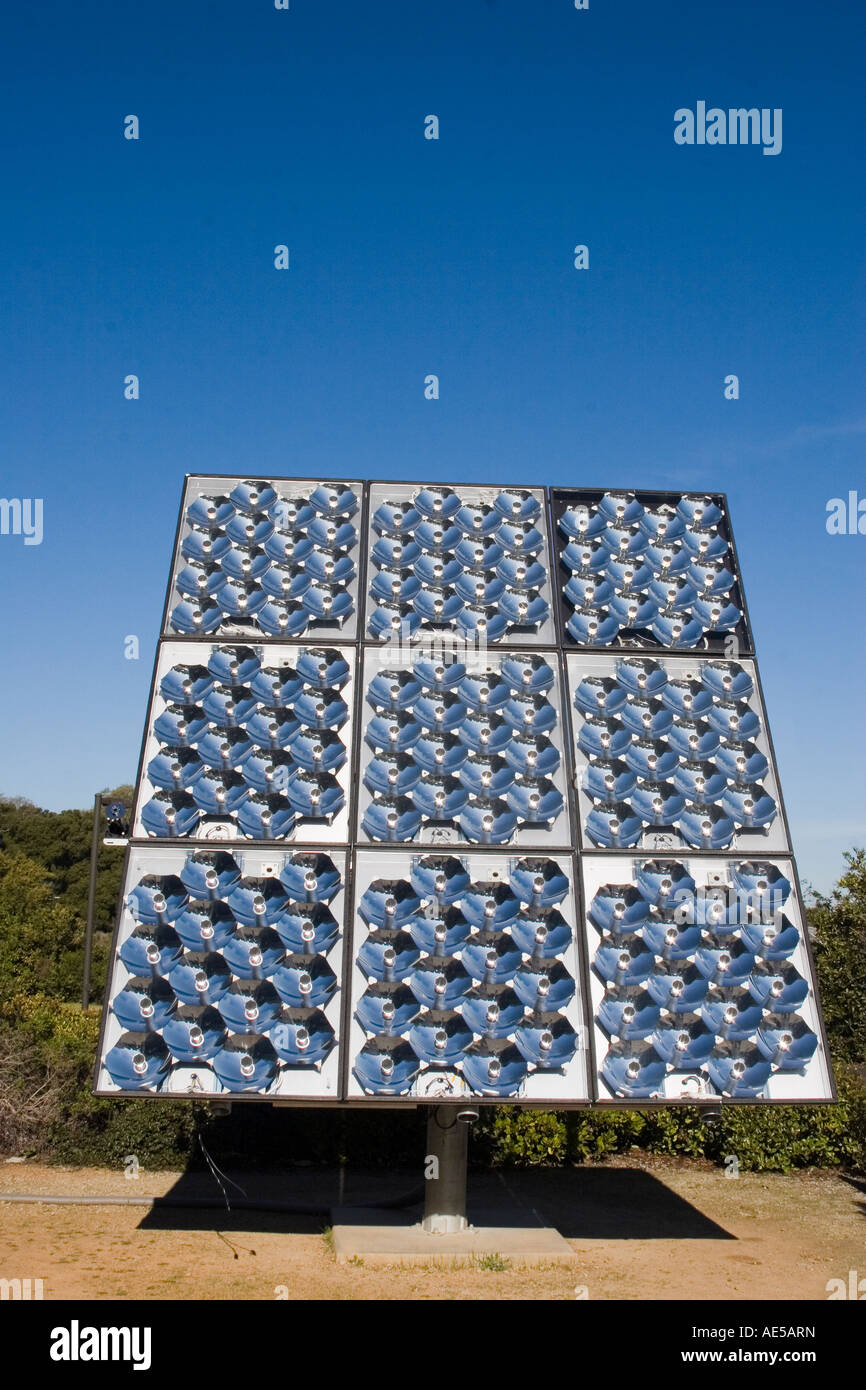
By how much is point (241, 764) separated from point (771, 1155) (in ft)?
47.4

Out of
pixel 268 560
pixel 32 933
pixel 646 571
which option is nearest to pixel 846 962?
pixel 646 571

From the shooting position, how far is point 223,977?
1377 centimetres

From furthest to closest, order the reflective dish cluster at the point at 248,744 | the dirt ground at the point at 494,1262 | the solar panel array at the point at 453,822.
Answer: the reflective dish cluster at the point at 248,744 → the solar panel array at the point at 453,822 → the dirt ground at the point at 494,1262

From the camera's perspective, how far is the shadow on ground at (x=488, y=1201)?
→ 16844mm

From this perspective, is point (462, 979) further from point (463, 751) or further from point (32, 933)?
point (32, 933)

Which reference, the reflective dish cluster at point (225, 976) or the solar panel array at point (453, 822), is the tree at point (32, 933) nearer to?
the solar panel array at point (453, 822)

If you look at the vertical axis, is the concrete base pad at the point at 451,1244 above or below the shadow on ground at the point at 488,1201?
above

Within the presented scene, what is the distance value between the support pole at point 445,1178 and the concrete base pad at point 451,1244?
0.58 feet

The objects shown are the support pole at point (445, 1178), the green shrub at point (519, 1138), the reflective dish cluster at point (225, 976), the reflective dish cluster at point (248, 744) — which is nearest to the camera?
the reflective dish cluster at point (225, 976)

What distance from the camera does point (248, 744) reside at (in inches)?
595

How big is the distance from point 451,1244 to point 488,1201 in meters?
4.41

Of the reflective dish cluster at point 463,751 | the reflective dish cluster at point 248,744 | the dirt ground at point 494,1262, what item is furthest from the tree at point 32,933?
the reflective dish cluster at point 463,751

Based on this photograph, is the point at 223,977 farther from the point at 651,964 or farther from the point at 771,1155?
the point at 771,1155

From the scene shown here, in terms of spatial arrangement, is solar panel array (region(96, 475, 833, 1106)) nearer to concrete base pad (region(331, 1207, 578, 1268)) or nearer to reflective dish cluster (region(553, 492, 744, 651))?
reflective dish cluster (region(553, 492, 744, 651))
